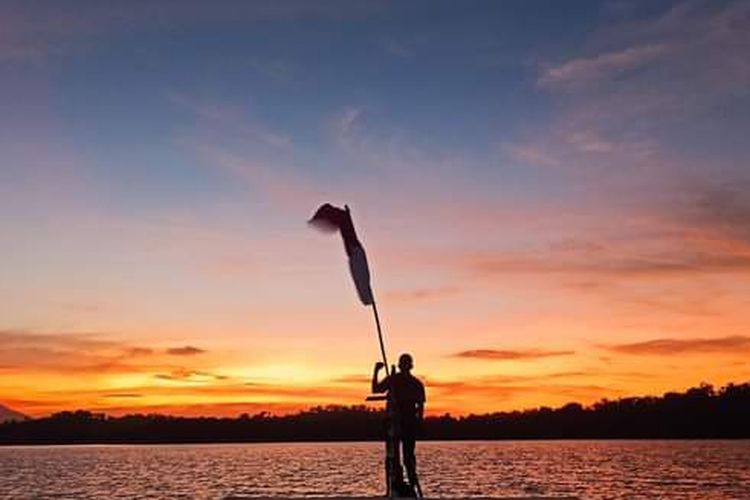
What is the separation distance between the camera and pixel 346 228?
1791 centimetres

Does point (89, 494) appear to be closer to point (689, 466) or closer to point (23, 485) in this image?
point (23, 485)

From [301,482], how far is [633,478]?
33846 millimetres

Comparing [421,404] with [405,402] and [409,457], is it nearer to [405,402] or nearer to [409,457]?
[405,402]

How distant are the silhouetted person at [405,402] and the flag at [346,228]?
178 cm

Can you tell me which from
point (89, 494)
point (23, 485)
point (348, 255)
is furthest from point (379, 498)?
point (23, 485)

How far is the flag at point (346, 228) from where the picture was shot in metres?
17.9

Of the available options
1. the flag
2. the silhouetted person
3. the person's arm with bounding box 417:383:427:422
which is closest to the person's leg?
the silhouetted person

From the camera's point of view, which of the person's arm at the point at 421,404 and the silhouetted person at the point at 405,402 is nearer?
the silhouetted person at the point at 405,402

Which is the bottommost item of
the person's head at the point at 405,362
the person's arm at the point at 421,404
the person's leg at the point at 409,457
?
the person's leg at the point at 409,457

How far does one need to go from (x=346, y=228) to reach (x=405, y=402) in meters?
3.01

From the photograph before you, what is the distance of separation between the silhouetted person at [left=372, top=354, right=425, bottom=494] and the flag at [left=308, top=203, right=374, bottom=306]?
→ 178cm

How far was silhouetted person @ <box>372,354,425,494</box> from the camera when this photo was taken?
16922mm

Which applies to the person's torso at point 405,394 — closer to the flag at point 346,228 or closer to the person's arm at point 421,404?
the person's arm at point 421,404

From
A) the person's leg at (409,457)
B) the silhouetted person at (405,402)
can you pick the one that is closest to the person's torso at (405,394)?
the silhouetted person at (405,402)
